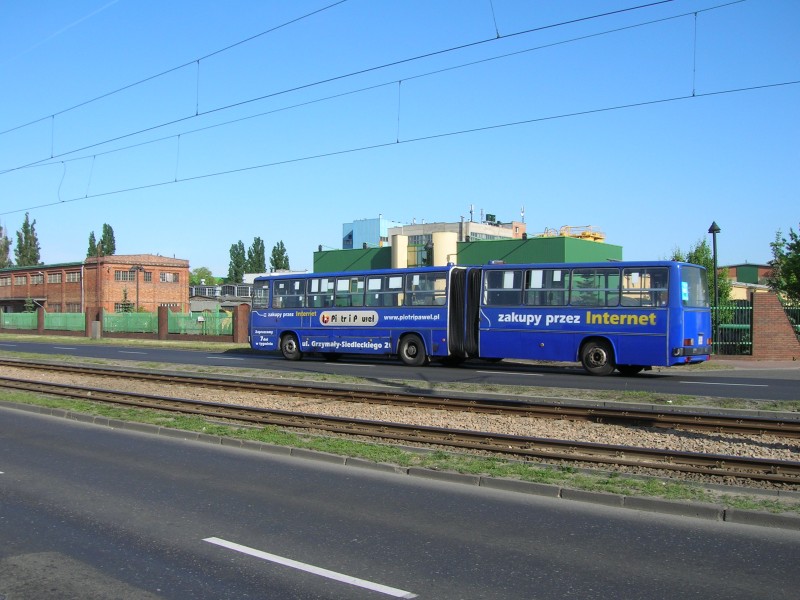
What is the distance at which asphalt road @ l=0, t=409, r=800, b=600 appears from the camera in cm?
593

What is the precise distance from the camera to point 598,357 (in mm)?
23516

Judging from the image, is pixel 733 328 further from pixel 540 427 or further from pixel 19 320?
pixel 19 320

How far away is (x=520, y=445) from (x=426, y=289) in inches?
601

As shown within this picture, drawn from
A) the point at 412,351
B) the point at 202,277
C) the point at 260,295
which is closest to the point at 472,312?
the point at 412,351

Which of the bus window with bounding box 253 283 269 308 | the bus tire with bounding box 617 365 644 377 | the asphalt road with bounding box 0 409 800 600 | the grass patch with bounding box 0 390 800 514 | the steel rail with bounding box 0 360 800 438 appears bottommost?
the asphalt road with bounding box 0 409 800 600

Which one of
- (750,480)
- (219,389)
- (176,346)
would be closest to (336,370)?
(219,389)

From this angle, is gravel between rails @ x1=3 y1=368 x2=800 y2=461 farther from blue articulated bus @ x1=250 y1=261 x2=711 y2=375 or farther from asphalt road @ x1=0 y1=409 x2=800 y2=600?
blue articulated bus @ x1=250 y1=261 x2=711 y2=375

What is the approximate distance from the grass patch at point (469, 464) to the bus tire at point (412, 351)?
12705 mm

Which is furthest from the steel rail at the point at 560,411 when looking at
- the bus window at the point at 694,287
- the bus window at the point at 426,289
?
the bus window at the point at 694,287

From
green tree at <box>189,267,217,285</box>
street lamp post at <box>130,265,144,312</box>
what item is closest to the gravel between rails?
street lamp post at <box>130,265,144,312</box>

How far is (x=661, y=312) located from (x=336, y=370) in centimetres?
1042

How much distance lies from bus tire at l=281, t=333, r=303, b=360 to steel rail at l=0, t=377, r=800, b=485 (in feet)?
43.7

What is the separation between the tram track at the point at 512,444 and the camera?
9.90 metres

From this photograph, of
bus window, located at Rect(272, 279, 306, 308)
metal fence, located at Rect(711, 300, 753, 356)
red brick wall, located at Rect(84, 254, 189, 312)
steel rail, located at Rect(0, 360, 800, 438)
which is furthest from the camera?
red brick wall, located at Rect(84, 254, 189, 312)
